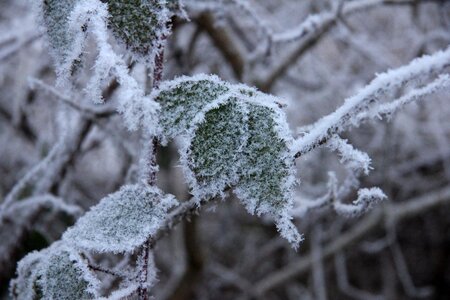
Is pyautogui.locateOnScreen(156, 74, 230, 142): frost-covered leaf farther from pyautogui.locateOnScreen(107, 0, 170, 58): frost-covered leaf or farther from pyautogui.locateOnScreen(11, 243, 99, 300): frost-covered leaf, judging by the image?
pyautogui.locateOnScreen(11, 243, 99, 300): frost-covered leaf

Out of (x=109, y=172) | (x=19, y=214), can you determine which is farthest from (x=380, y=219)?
(x=19, y=214)

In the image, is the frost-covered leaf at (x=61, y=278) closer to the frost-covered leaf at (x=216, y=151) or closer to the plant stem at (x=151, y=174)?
the plant stem at (x=151, y=174)

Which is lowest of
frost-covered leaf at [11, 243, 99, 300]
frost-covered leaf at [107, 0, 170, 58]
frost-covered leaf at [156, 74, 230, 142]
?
frost-covered leaf at [11, 243, 99, 300]

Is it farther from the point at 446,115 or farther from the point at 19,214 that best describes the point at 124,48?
the point at 446,115

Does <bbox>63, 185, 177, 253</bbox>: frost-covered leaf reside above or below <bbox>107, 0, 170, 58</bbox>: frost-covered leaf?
below

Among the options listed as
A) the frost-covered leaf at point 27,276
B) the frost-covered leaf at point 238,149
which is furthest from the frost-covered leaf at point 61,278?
the frost-covered leaf at point 238,149

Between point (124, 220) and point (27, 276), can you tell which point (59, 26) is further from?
point (27, 276)

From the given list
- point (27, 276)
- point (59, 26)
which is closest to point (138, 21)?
point (59, 26)

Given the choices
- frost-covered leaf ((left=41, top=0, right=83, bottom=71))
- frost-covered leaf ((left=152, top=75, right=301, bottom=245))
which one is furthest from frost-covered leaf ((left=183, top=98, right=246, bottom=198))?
frost-covered leaf ((left=41, top=0, right=83, bottom=71))
